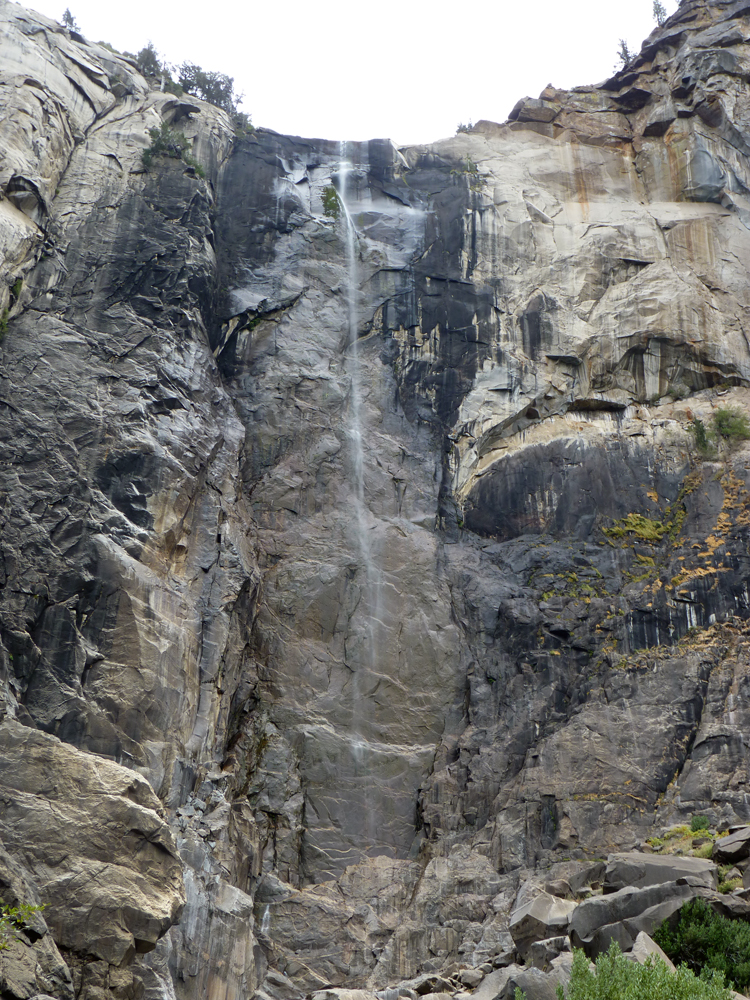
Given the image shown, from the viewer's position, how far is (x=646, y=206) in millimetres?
31641

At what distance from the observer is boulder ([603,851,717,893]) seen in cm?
1595

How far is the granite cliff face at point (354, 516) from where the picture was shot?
1894 centimetres

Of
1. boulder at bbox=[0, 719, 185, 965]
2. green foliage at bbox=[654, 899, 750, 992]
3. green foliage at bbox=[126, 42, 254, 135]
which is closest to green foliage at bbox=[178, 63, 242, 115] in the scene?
green foliage at bbox=[126, 42, 254, 135]

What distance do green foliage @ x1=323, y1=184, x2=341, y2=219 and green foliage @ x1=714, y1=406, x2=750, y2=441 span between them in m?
13.7

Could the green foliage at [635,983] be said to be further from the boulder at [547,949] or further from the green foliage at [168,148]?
the green foliage at [168,148]

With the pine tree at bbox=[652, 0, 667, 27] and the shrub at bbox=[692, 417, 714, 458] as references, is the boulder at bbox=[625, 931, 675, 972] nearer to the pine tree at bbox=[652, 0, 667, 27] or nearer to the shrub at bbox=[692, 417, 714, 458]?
the shrub at bbox=[692, 417, 714, 458]

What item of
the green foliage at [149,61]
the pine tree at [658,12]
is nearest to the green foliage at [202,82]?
the green foliage at [149,61]

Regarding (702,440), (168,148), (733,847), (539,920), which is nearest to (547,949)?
(539,920)

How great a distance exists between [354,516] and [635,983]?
15857 mm

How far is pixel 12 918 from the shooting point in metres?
13.4

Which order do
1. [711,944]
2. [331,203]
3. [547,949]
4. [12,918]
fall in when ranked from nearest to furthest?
[12,918]
[711,944]
[547,949]
[331,203]

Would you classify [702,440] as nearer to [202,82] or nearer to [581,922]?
[581,922]

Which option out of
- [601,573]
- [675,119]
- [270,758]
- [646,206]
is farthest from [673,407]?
[270,758]

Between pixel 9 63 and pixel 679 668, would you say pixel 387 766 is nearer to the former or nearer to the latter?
pixel 679 668
